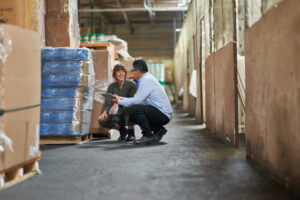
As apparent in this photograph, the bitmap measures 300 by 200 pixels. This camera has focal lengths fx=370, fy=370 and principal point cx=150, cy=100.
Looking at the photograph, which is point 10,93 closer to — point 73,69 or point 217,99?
point 73,69

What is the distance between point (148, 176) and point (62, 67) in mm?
3086

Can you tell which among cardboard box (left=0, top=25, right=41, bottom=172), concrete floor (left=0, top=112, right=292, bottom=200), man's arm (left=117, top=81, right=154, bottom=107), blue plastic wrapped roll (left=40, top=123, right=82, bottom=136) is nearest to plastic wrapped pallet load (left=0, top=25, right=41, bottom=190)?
cardboard box (left=0, top=25, right=41, bottom=172)

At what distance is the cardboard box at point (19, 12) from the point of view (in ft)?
16.0

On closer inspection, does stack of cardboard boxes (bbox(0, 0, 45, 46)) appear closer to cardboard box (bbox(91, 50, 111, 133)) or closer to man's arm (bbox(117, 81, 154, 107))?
man's arm (bbox(117, 81, 154, 107))

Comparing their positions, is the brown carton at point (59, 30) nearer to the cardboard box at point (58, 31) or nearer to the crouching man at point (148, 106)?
the cardboard box at point (58, 31)

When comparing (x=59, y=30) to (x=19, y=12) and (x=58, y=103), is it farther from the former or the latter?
(x=19, y=12)

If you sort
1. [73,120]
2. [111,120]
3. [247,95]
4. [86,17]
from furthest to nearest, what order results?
1. [86,17]
2. [111,120]
3. [73,120]
4. [247,95]

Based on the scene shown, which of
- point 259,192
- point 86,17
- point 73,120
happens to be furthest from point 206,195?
point 86,17

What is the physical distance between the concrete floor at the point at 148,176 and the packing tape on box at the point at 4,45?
1.18 m

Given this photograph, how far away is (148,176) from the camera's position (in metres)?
3.73

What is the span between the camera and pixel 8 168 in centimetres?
324

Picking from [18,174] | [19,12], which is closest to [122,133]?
[19,12]

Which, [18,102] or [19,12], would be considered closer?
[18,102]

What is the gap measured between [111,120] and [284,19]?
13.5 feet
